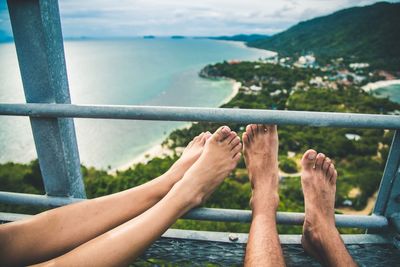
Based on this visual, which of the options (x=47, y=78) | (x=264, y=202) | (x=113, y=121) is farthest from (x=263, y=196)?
(x=113, y=121)

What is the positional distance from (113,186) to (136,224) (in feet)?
48.4

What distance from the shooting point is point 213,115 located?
85cm

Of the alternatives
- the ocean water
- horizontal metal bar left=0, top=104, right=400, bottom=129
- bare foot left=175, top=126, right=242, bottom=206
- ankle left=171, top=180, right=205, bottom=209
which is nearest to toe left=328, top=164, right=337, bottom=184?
bare foot left=175, top=126, right=242, bottom=206

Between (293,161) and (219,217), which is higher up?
(219,217)

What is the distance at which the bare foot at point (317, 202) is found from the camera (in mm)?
1100

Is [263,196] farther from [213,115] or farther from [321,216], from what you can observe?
[213,115]

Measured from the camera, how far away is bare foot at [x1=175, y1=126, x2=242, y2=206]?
3.68 feet

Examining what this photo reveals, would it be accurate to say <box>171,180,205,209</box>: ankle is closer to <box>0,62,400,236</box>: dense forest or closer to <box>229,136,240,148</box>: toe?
<box>229,136,240,148</box>: toe

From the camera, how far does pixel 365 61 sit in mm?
71562

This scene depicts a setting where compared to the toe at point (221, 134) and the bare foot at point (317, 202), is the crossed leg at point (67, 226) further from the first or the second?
the bare foot at point (317, 202)

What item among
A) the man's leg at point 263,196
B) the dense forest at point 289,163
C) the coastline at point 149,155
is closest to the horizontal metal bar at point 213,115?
the man's leg at point 263,196

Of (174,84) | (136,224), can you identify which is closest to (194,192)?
(136,224)

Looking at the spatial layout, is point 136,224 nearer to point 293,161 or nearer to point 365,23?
point 293,161

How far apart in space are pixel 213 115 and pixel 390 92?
2432 inches
